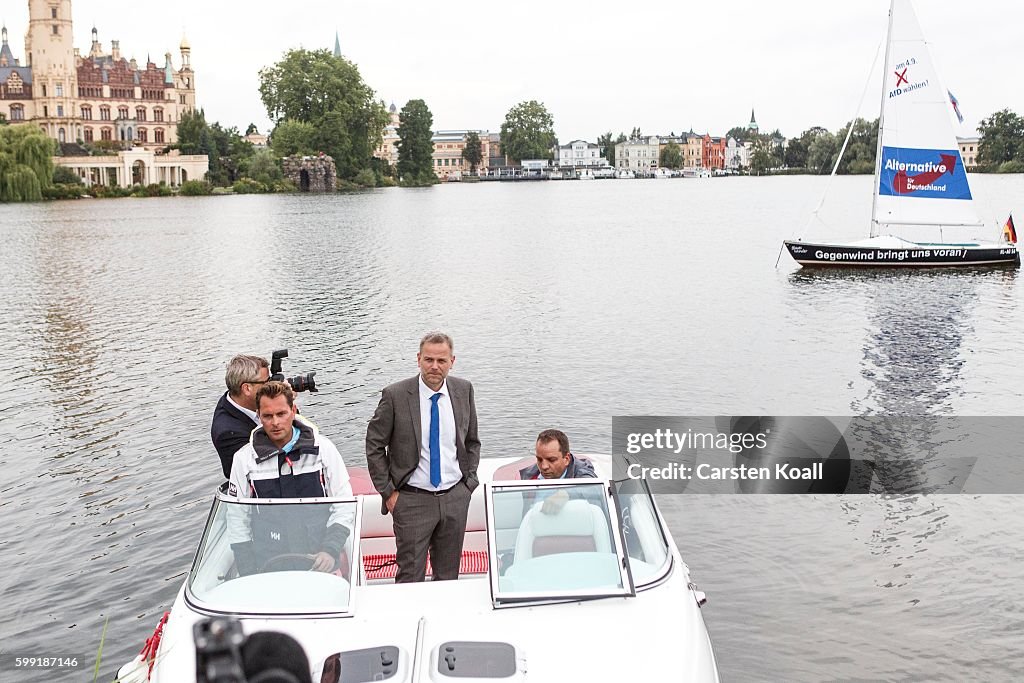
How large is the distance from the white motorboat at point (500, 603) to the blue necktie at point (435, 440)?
742 millimetres

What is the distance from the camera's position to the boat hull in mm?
36188

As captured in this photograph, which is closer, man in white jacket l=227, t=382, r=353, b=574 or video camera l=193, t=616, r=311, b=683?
video camera l=193, t=616, r=311, b=683

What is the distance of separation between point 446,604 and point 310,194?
11623 cm

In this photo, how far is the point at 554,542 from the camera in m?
5.77

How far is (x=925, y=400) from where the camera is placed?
58.2 feet

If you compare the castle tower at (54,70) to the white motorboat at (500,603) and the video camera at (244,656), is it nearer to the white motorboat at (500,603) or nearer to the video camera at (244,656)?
the white motorboat at (500,603)

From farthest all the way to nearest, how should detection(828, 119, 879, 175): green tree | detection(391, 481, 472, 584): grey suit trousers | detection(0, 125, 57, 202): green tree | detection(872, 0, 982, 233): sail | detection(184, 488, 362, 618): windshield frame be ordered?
detection(828, 119, 879, 175): green tree
detection(0, 125, 57, 202): green tree
detection(872, 0, 982, 233): sail
detection(391, 481, 472, 584): grey suit trousers
detection(184, 488, 362, 618): windshield frame

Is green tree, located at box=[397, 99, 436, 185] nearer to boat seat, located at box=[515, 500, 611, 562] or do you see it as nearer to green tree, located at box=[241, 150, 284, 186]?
green tree, located at box=[241, 150, 284, 186]

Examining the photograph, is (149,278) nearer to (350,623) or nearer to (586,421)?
(586,421)

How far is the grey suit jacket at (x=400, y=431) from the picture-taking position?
6.54 m

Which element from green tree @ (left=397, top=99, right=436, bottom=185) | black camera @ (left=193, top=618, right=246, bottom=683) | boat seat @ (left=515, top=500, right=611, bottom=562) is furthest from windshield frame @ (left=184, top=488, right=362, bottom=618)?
green tree @ (left=397, top=99, right=436, bottom=185)

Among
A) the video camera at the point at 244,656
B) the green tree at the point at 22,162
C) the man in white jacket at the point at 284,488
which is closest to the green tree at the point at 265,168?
the green tree at the point at 22,162


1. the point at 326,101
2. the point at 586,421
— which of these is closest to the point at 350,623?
the point at 586,421

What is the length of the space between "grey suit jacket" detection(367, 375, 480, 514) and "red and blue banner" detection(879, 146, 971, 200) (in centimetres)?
3400
